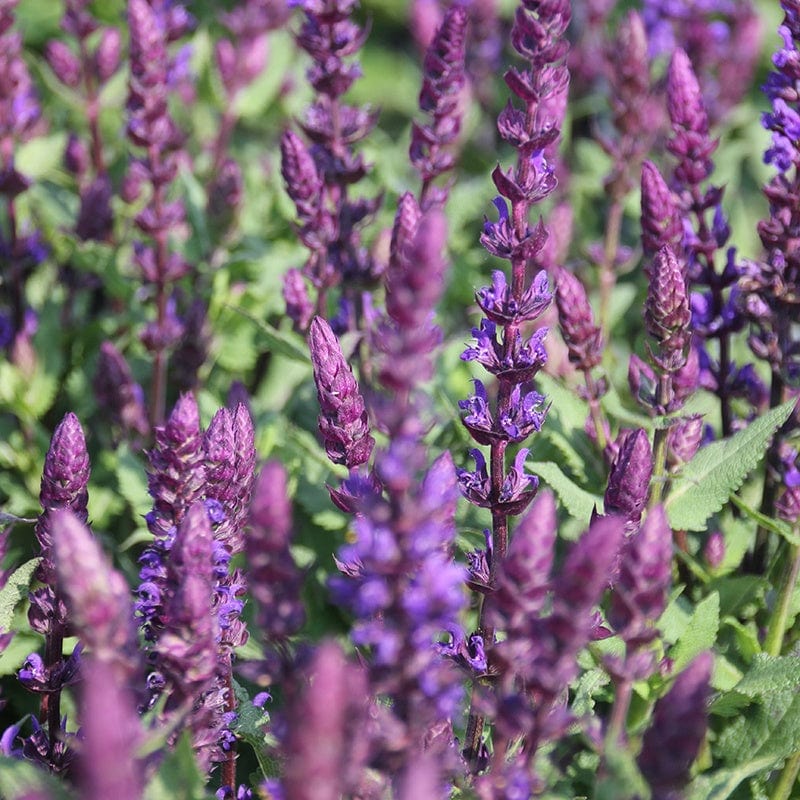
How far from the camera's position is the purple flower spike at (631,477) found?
2.43 m

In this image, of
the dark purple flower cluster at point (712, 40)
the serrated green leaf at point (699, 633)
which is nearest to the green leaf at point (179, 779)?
the serrated green leaf at point (699, 633)

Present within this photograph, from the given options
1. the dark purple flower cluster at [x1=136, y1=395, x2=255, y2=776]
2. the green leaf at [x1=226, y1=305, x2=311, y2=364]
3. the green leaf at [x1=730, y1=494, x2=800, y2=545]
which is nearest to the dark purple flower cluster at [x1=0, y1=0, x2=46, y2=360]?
the green leaf at [x1=226, y1=305, x2=311, y2=364]

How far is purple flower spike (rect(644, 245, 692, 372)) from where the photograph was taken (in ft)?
8.61

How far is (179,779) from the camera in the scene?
189 cm

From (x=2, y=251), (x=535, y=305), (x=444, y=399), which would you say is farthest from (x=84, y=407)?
(x=535, y=305)

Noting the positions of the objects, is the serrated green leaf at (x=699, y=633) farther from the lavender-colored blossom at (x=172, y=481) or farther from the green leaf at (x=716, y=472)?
the lavender-colored blossom at (x=172, y=481)

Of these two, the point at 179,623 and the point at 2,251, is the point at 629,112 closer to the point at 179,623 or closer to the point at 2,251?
Answer: the point at 2,251

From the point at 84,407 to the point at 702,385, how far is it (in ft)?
7.19

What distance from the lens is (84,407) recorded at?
400 centimetres

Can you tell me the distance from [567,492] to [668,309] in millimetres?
535

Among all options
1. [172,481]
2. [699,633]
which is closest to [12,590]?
[172,481]

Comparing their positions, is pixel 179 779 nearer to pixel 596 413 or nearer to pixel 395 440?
pixel 395 440

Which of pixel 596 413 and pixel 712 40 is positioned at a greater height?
pixel 712 40

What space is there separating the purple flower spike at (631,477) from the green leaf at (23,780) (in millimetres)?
1297
